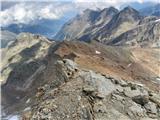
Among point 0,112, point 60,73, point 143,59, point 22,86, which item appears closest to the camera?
point 60,73

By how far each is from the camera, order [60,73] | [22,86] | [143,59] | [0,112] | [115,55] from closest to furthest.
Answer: [60,73]
[0,112]
[115,55]
[143,59]
[22,86]

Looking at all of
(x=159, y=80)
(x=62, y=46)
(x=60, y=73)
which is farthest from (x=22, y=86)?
(x=60, y=73)

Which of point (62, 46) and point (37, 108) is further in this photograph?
point (62, 46)

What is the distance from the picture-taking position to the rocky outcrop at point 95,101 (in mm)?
28562

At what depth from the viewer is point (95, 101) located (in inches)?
1155

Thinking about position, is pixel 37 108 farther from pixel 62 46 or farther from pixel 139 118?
pixel 62 46

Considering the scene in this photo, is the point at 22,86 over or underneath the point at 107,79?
underneath

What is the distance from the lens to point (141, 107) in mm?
29812

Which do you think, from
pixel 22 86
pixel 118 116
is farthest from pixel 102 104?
pixel 22 86

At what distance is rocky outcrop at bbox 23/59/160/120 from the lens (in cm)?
2856

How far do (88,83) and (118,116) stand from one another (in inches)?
147

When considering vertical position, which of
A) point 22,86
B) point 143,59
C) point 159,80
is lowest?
point 22,86

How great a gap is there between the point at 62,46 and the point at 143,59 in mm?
35067

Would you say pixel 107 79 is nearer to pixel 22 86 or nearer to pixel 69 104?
pixel 69 104
